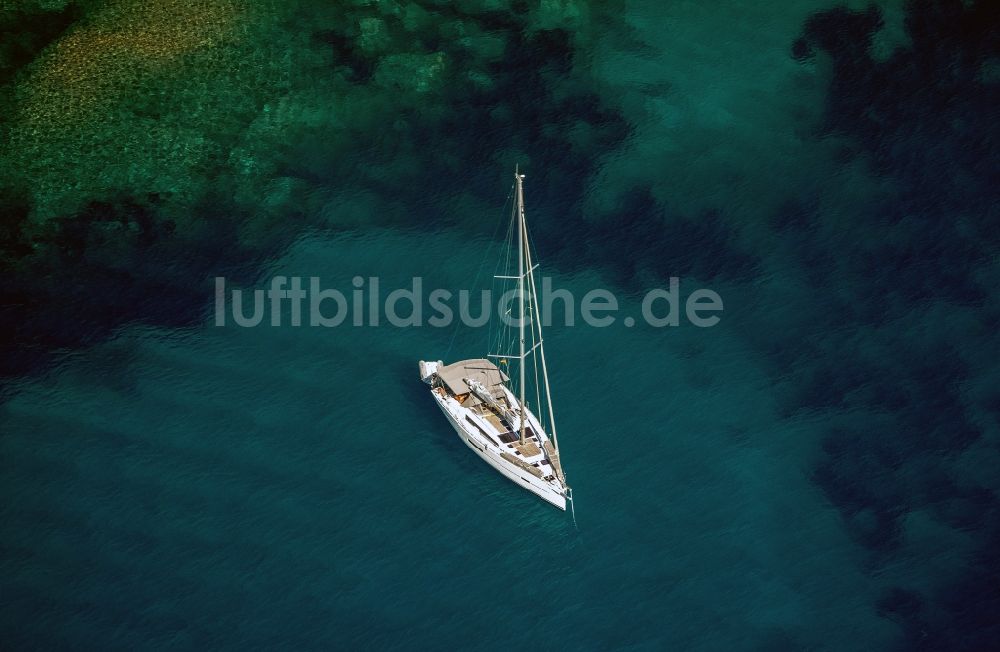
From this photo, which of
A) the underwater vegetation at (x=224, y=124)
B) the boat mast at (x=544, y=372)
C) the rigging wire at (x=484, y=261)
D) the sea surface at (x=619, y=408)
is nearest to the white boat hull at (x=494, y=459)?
the sea surface at (x=619, y=408)

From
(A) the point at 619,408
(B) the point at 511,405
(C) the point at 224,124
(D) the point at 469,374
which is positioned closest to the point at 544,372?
(B) the point at 511,405

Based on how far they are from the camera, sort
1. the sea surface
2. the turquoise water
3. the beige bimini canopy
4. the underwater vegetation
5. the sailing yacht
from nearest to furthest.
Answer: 1. the turquoise water
2. the sea surface
3. the sailing yacht
4. the beige bimini canopy
5. the underwater vegetation

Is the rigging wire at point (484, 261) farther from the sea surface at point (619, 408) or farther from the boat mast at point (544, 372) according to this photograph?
the boat mast at point (544, 372)

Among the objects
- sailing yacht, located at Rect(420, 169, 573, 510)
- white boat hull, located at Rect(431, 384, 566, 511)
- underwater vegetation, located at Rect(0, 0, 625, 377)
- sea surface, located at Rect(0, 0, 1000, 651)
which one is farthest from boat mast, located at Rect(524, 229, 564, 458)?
underwater vegetation, located at Rect(0, 0, 625, 377)

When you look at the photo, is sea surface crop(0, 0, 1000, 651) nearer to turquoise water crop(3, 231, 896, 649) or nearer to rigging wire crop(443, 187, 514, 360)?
turquoise water crop(3, 231, 896, 649)

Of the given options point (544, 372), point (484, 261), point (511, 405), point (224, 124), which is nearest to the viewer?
point (544, 372)

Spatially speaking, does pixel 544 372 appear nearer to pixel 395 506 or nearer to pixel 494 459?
pixel 494 459
